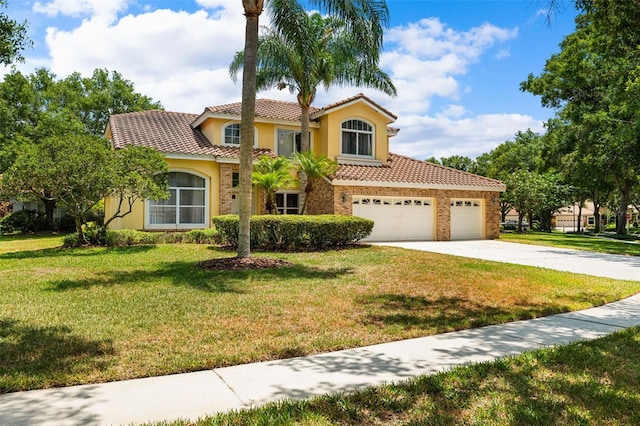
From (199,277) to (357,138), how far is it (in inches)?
624

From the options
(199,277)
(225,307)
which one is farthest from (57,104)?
(225,307)

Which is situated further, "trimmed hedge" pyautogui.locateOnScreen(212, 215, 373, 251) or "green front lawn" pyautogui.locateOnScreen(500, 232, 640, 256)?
"green front lawn" pyautogui.locateOnScreen(500, 232, 640, 256)

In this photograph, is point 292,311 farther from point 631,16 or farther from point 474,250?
point 474,250

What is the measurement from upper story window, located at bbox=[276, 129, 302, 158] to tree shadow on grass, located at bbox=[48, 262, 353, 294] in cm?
1286

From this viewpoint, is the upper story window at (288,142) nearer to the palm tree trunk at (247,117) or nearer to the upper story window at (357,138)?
the upper story window at (357,138)

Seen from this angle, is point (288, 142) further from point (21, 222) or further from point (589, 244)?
point (589, 244)

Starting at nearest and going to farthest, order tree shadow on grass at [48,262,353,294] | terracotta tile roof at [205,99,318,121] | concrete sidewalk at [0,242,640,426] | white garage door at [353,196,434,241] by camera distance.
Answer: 1. concrete sidewalk at [0,242,640,426]
2. tree shadow on grass at [48,262,353,294]
3. white garage door at [353,196,434,241]
4. terracotta tile roof at [205,99,318,121]

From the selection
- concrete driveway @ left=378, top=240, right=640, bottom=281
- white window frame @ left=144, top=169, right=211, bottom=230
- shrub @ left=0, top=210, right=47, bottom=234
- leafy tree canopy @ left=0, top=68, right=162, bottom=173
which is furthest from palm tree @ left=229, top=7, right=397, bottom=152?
leafy tree canopy @ left=0, top=68, right=162, bottom=173

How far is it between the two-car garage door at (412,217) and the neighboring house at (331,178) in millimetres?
50

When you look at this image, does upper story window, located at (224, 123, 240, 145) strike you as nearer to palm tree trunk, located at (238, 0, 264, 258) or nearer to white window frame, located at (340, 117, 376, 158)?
white window frame, located at (340, 117, 376, 158)

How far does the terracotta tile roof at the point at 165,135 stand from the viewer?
2008cm

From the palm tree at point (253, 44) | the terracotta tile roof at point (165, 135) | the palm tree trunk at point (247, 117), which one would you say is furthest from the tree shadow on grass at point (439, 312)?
the terracotta tile roof at point (165, 135)

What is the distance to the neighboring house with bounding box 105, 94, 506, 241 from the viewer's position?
20312 millimetres

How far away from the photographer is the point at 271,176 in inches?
722
